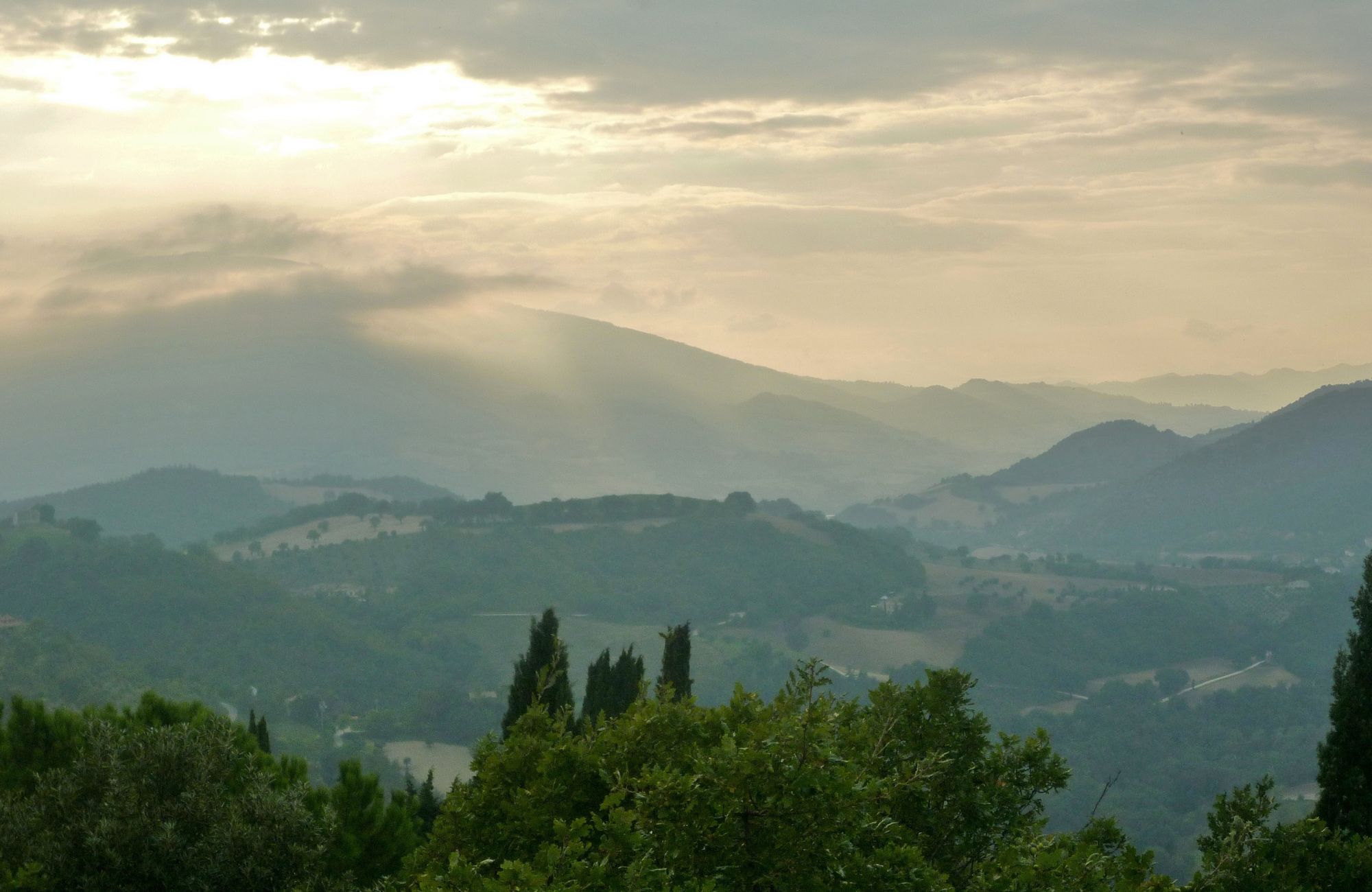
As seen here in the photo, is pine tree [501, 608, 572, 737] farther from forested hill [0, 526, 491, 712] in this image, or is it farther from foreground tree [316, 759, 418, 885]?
forested hill [0, 526, 491, 712]

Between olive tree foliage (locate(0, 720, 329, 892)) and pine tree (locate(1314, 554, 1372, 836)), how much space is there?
51.7 feet

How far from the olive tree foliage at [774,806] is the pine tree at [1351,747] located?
452 cm

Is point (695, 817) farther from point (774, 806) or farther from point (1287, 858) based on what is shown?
point (1287, 858)

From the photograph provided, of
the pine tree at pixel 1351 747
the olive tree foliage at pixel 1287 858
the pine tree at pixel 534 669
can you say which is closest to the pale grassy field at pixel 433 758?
the pine tree at pixel 534 669

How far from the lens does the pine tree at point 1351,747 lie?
2164cm

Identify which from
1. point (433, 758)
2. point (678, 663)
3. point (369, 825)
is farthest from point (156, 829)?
point (433, 758)

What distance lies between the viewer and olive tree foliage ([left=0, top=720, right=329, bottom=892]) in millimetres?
20656

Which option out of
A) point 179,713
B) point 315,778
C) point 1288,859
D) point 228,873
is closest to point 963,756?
point 1288,859

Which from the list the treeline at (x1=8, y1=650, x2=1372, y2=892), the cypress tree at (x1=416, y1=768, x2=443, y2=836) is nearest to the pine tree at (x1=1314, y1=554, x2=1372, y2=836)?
the treeline at (x1=8, y1=650, x2=1372, y2=892)

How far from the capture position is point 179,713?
32.4 m

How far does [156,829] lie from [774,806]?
36.0 ft

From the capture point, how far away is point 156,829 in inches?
829

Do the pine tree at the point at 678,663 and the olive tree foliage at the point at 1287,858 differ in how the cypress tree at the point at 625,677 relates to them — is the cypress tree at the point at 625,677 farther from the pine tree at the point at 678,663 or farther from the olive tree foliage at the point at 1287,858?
the olive tree foliage at the point at 1287,858

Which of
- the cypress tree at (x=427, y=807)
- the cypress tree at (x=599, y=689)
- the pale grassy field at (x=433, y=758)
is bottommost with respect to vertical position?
the pale grassy field at (x=433, y=758)
